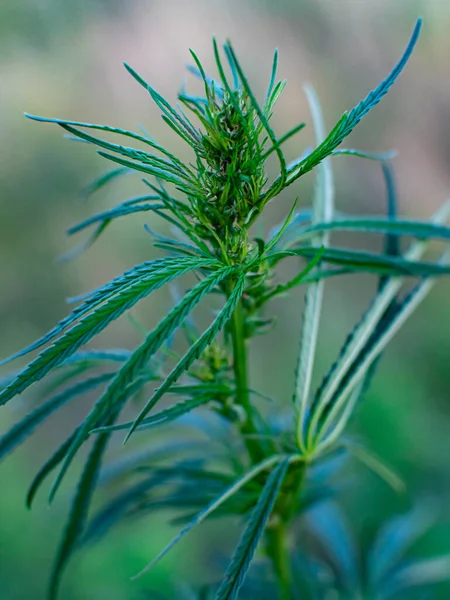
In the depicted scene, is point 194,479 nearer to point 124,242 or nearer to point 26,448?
point 26,448

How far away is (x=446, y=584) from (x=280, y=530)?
0.89 meters

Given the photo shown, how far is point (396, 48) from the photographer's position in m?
3.02

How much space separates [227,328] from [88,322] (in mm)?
196

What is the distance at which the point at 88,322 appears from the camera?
367 millimetres

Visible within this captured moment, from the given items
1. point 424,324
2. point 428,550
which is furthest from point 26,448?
point 424,324

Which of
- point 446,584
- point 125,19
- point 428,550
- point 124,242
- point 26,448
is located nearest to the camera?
point 446,584

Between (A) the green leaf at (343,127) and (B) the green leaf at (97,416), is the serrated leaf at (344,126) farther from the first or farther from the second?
(B) the green leaf at (97,416)

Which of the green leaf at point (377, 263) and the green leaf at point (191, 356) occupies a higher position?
the green leaf at point (191, 356)

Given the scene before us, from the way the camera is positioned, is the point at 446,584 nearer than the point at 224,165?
No

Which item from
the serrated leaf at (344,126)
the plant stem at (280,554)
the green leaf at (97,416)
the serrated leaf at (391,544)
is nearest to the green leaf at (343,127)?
the serrated leaf at (344,126)

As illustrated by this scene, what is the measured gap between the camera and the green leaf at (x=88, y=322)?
361 mm

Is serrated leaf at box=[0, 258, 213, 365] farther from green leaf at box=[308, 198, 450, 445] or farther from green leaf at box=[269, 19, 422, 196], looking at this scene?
green leaf at box=[308, 198, 450, 445]

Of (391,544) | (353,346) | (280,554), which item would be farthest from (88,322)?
(391,544)

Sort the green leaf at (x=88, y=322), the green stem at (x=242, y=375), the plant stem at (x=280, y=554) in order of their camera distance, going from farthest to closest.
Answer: the plant stem at (x=280, y=554) < the green stem at (x=242, y=375) < the green leaf at (x=88, y=322)
